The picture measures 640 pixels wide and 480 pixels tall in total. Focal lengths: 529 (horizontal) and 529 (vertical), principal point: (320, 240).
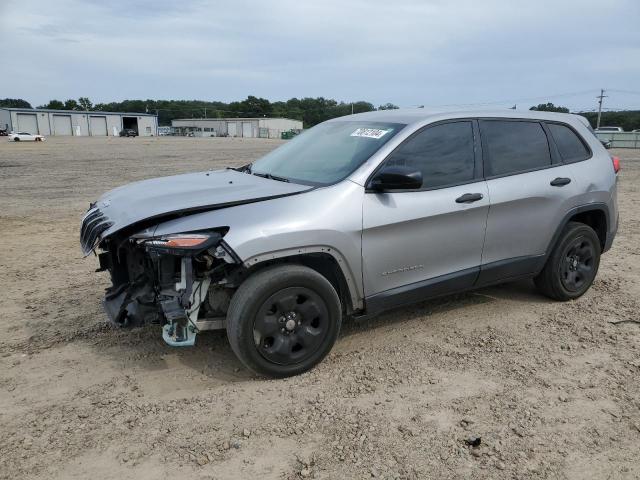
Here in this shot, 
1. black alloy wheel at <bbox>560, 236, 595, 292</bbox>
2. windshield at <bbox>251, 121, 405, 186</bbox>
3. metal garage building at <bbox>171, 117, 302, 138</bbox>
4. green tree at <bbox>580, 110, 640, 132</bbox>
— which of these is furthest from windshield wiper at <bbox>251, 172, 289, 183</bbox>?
metal garage building at <bbox>171, 117, 302, 138</bbox>

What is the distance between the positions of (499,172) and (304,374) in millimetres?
2352

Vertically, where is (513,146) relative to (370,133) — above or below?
below

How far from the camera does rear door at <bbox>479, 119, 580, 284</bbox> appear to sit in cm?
444

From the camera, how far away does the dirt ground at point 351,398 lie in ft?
9.21

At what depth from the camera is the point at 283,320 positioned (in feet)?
11.6

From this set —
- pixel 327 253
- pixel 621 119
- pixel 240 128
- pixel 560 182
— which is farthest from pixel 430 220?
pixel 240 128

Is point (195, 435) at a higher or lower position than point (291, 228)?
lower

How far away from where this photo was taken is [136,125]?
92.4 meters

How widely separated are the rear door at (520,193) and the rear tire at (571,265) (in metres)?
0.21

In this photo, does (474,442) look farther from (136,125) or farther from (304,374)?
(136,125)

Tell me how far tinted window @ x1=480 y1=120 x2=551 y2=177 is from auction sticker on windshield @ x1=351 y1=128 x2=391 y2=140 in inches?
37.3

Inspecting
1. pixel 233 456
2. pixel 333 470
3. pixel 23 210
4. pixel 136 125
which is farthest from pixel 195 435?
pixel 136 125

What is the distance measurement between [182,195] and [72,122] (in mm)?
90131

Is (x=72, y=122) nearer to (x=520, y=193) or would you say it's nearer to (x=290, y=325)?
(x=520, y=193)
